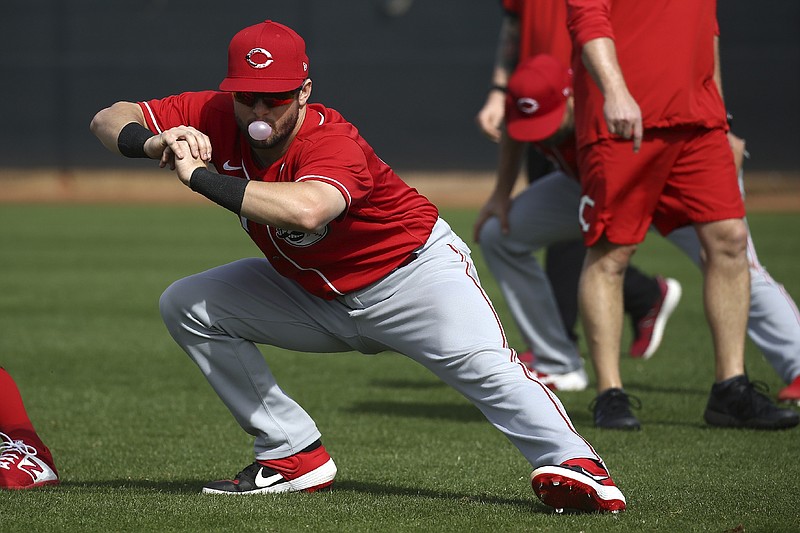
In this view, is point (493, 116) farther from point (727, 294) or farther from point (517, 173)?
point (727, 294)

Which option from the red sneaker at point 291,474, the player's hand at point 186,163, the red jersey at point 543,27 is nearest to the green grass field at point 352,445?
the red sneaker at point 291,474

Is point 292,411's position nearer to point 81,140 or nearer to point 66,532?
point 66,532

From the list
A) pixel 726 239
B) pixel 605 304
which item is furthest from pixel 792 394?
pixel 605 304

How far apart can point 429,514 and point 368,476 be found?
75 cm

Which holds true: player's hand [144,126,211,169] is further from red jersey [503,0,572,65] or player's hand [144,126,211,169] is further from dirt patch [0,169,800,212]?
dirt patch [0,169,800,212]

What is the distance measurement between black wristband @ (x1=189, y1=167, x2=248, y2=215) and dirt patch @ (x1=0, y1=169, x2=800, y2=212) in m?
18.5

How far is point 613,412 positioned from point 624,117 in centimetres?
135

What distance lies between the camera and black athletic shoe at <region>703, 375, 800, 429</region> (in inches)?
214

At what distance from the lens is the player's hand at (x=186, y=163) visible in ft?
12.7

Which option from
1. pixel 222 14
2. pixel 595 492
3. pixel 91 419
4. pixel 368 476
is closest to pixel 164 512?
pixel 368 476

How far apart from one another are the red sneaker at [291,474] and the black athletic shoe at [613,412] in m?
1.59

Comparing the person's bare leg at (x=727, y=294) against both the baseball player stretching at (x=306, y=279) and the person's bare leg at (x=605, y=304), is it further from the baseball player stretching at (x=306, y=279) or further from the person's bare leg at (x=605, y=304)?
the baseball player stretching at (x=306, y=279)

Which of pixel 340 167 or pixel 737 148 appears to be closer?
pixel 340 167

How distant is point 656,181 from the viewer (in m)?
5.56
